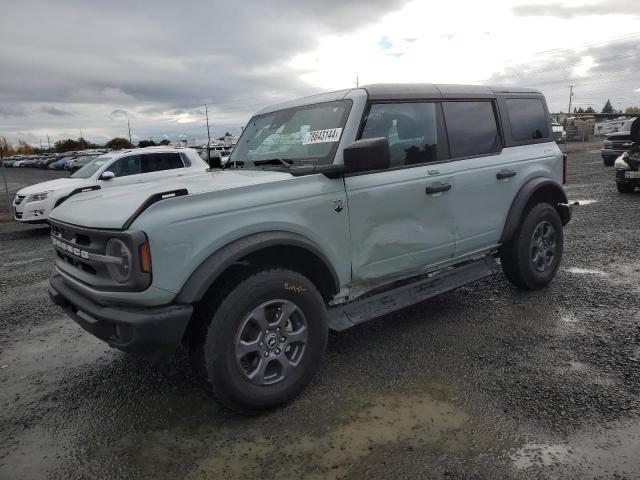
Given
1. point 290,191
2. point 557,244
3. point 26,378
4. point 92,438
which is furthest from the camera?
point 557,244

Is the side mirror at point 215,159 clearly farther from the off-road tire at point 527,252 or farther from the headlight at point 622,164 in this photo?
the headlight at point 622,164

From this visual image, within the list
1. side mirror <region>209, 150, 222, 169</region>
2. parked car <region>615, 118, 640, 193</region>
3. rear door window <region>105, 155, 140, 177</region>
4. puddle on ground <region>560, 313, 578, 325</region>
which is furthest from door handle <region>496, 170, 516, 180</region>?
parked car <region>615, 118, 640, 193</region>

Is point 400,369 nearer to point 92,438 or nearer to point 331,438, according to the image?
point 331,438

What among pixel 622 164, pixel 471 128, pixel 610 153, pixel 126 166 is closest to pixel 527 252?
pixel 471 128

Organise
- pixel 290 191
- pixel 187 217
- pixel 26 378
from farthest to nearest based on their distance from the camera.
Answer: pixel 26 378
pixel 290 191
pixel 187 217

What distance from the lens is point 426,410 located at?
307cm

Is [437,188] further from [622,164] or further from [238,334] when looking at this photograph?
[622,164]

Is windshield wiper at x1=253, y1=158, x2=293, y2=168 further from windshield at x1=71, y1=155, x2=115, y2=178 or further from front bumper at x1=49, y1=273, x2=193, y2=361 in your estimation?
windshield at x1=71, y1=155, x2=115, y2=178

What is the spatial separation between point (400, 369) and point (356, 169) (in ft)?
4.97

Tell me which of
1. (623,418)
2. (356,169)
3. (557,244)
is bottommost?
(623,418)

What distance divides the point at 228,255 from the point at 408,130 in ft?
6.48

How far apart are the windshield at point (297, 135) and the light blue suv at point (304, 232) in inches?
0.5

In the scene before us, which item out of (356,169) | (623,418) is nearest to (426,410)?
(623,418)

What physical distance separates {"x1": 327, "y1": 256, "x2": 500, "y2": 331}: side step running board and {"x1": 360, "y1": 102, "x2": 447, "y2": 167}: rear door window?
102 centimetres
